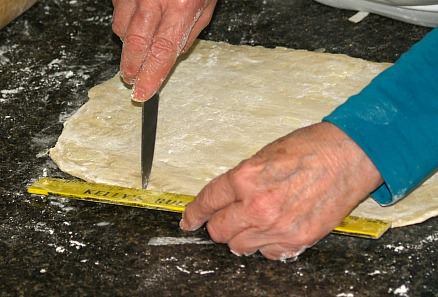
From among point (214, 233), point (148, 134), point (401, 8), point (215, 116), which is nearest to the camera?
point (214, 233)

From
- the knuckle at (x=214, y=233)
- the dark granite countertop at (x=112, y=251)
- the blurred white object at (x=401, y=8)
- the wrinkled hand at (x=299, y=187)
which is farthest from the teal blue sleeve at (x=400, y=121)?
the blurred white object at (x=401, y=8)

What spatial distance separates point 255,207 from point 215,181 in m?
0.12

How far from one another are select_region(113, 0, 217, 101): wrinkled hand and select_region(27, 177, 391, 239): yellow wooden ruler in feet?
0.75

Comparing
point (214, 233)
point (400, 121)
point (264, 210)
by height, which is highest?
point (400, 121)

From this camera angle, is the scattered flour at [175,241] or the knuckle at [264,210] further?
the scattered flour at [175,241]

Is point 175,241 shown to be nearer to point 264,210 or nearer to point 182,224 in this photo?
point 182,224

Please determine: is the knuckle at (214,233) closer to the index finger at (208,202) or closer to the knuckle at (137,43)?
the index finger at (208,202)

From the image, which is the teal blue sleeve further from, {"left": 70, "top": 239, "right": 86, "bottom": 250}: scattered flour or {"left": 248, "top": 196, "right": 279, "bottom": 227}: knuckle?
{"left": 70, "top": 239, "right": 86, "bottom": 250}: scattered flour

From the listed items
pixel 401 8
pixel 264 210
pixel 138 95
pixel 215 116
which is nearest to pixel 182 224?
pixel 264 210

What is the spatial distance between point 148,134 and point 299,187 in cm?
56

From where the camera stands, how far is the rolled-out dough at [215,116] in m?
2.11

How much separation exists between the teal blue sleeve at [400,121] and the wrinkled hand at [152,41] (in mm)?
493

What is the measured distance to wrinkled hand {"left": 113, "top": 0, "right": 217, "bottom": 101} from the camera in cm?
210

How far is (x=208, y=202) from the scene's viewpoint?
1.82 m
